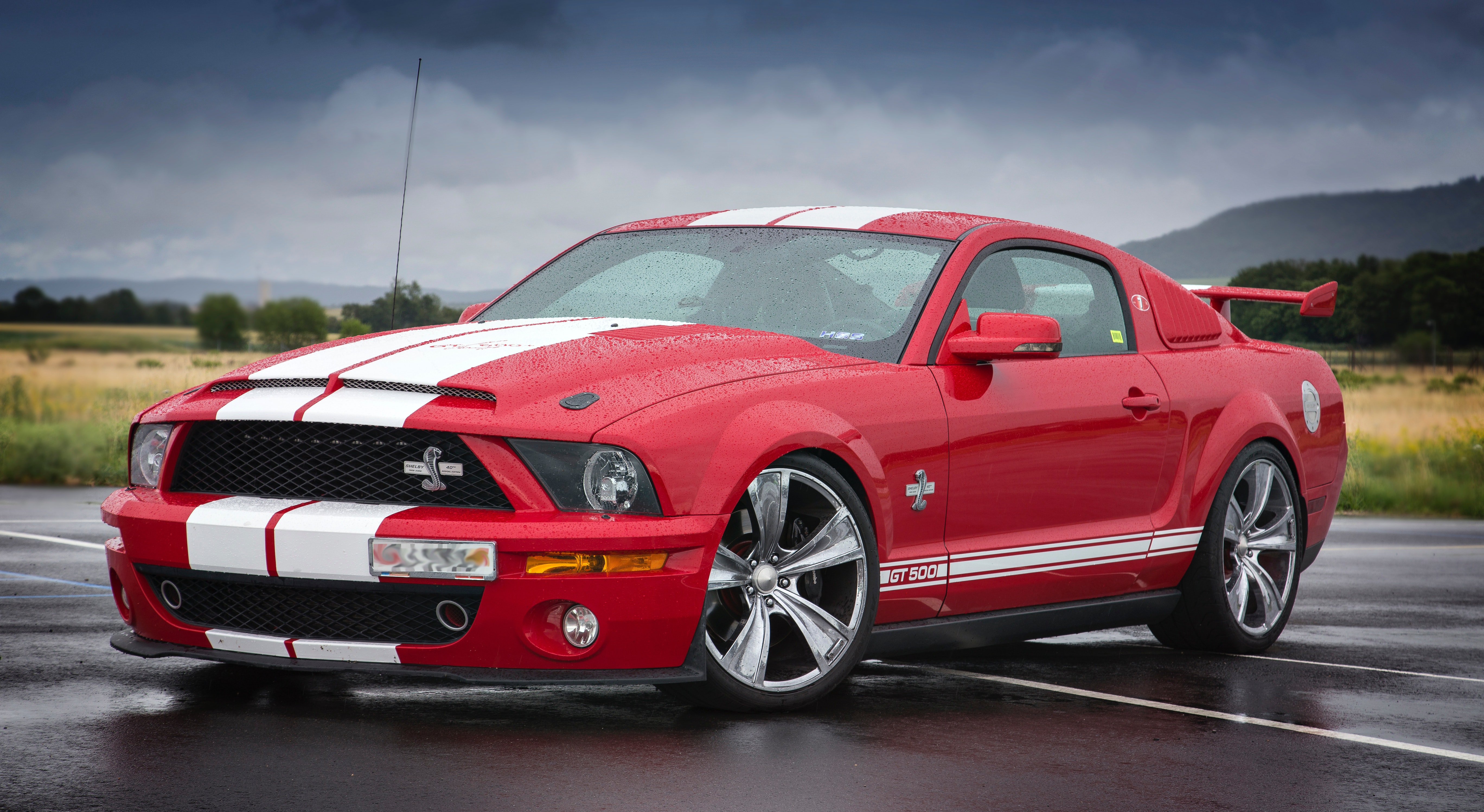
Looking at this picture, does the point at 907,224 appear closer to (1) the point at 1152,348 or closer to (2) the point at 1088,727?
(1) the point at 1152,348

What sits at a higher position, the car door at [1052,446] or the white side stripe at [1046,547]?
the car door at [1052,446]

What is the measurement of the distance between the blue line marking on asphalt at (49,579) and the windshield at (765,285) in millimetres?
2738

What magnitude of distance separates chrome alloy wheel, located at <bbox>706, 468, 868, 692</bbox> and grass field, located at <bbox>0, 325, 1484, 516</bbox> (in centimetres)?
880

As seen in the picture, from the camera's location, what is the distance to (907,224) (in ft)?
19.0

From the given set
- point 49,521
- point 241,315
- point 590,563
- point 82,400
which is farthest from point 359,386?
point 82,400

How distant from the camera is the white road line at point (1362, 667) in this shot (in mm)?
5926

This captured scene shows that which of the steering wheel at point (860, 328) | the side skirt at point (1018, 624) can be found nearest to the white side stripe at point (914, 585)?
Result: the side skirt at point (1018, 624)

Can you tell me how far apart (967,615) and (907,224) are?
1385mm

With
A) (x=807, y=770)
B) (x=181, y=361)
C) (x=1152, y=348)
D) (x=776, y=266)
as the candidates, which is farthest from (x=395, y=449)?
(x=181, y=361)

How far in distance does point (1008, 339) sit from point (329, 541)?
2.13 meters

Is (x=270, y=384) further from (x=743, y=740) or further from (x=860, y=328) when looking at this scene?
(x=860, y=328)

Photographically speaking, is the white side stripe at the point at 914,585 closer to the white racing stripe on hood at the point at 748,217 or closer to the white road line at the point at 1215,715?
the white road line at the point at 1215,715

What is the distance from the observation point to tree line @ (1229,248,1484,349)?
18.6 meters

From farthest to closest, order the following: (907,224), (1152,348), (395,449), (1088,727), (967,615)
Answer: (1152,348), (907,224), (967,615), (1088,727), (395,449)
